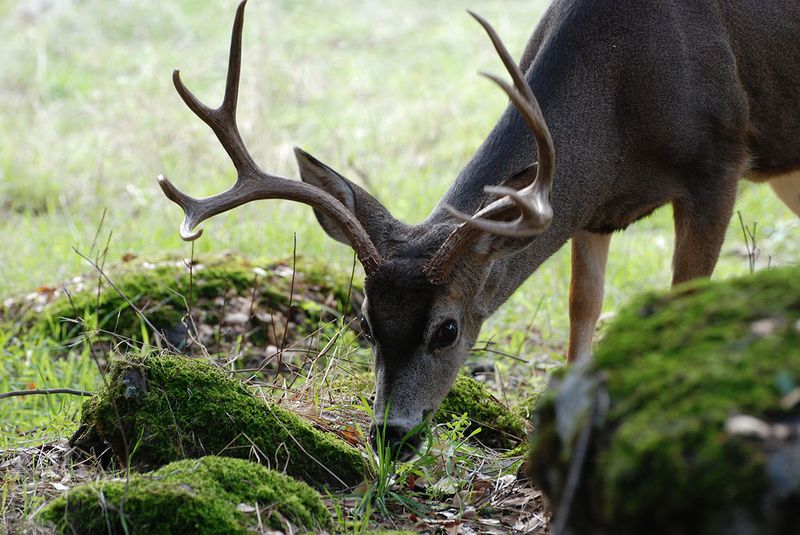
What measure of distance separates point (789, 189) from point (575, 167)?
234cm

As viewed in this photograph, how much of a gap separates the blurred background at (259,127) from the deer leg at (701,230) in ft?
3.84

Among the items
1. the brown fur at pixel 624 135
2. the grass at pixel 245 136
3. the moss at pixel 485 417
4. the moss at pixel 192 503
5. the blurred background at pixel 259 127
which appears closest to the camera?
the moss at pixel 192 503

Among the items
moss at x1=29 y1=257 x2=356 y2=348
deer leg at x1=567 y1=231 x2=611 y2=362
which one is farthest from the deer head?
moss at x1=29 y1=257 x2=356 y2=348

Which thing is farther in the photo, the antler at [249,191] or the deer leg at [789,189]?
the deer leg at [789,189]

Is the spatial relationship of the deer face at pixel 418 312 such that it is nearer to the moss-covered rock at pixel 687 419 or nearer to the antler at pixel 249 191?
the antler at pixel 249 191

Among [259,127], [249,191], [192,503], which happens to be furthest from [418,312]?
[259,127]

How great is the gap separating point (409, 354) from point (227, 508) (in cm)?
128

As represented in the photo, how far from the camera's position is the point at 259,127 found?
1006cm

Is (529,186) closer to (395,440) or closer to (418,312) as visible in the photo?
(418,312)

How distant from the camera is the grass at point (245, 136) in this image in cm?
707

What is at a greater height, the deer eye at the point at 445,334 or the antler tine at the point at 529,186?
the antler tine at the point at 529,186

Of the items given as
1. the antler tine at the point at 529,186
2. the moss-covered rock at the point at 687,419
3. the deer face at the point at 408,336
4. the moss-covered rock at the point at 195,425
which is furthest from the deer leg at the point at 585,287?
the moss-covered rock at the point at 687,419

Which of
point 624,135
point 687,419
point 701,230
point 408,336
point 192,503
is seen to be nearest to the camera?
point 687,419

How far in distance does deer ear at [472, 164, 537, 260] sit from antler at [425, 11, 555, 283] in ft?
0.15
